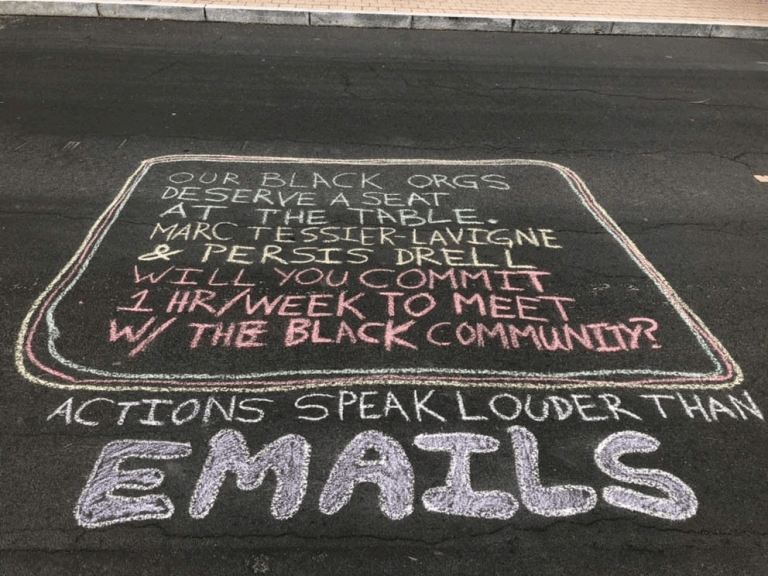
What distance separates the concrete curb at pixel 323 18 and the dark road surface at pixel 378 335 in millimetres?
3556

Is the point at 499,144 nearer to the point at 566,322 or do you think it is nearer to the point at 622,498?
the point at 566,322

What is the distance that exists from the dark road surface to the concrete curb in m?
3.56

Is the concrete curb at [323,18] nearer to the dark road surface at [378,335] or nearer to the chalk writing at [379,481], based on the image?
the dark road surface at [378,335]

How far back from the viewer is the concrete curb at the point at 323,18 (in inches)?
420

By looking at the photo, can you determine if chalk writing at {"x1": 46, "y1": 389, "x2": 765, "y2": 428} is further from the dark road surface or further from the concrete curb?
the concrete curb

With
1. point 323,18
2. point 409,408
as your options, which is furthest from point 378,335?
point 323,18

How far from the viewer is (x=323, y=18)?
1080 centimetres

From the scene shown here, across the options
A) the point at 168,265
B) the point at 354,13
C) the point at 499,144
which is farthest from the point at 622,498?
the point at 354,13

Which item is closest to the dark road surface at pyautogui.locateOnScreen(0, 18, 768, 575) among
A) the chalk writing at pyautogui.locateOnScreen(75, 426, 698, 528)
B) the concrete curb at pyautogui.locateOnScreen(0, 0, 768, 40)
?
the chalk writing at pyautogui.locateOnScreen(75, 426, 698, 528)

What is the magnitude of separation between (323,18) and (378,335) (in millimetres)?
8236

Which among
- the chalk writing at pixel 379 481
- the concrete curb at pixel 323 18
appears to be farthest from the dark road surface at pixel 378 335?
the concrete curb at pixel 323 18

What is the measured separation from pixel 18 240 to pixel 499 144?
4522mm

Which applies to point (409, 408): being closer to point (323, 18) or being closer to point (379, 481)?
point (379, 481)

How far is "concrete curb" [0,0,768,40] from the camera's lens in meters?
10.7
